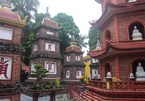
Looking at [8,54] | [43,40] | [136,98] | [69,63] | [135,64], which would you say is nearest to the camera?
[136,98]

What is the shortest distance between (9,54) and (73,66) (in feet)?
61.4

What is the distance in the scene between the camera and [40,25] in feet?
74.7

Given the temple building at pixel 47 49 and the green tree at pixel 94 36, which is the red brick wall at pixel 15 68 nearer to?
the temple building at pixel 47 49

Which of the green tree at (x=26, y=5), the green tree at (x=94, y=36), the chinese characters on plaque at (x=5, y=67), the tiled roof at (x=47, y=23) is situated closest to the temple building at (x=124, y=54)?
the chinese characters on plaque at (x=5, y=67)

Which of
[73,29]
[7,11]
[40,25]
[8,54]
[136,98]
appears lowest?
[136,98]

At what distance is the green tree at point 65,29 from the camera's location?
111ft

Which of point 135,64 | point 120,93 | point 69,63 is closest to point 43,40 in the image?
point 69,63

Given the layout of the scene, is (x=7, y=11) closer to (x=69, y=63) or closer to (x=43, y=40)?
(x=43, y=40)

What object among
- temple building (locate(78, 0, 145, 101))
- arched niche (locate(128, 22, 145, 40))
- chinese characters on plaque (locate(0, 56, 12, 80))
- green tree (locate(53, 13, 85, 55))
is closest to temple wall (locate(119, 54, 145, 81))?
temple building (locate(78, 0, 145, 101))

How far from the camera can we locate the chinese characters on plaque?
9305mm

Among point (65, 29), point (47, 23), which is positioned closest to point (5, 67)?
point (47, 23)

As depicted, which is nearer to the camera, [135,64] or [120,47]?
[120,47]

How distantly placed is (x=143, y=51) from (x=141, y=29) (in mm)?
2776

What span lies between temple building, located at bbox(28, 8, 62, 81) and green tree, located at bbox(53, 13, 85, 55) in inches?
388
